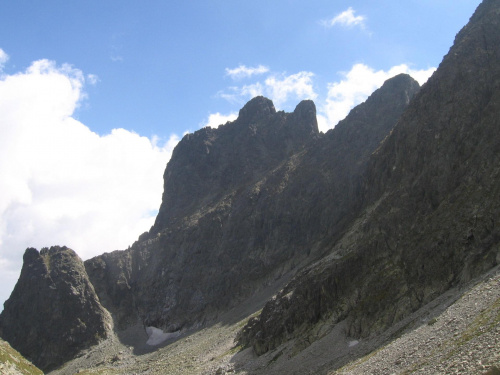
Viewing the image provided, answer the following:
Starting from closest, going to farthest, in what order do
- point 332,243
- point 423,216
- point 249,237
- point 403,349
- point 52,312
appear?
point 403,349 → point 423,216 → point 332,243 → point 52,312 → point 249,237

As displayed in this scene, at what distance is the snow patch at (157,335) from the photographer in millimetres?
149375

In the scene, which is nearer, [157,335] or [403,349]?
[403,349]

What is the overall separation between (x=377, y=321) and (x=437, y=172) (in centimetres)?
4648

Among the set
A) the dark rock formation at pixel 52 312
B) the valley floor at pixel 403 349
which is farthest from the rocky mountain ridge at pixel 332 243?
the valley floor at pixel 403 349

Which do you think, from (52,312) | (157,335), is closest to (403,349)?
(157,335)

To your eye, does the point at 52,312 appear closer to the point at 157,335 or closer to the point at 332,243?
the point at 157,335

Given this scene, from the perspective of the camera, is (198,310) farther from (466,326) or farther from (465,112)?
(466,326)

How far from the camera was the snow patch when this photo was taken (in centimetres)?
14938

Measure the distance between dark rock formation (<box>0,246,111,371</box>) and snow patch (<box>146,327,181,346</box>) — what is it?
16.8m

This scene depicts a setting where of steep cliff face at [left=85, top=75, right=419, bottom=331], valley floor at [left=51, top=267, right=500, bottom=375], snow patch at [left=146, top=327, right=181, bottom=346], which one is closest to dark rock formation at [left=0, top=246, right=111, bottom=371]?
steep cliff face at [left=85, top=75, right=419, bottom=331]

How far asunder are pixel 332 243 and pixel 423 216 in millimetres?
41465

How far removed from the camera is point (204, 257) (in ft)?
568

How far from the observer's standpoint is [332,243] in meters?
131

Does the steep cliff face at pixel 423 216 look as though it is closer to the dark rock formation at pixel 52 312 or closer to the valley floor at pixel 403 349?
the valley floor at pixel 403 349
